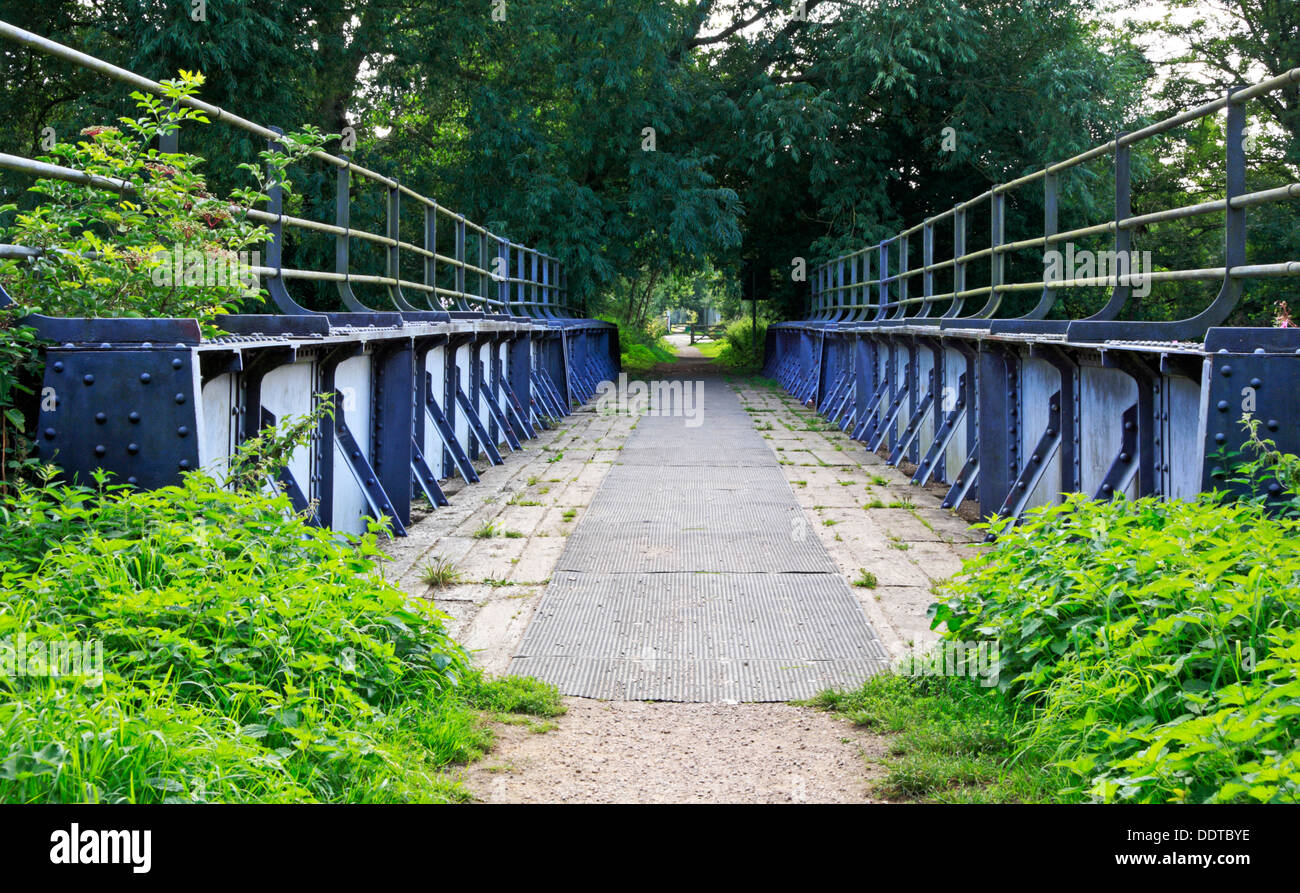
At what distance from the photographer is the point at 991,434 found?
7.19 metres

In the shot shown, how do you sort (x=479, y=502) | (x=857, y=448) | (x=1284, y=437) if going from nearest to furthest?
(x=1284, y=437) < (x=479, y=502) < (x=857, y=448)

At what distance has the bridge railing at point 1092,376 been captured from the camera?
3822 mm

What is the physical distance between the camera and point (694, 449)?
1155cm

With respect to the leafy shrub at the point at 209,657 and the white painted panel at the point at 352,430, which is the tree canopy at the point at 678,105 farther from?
the leafy shrub at the point at 209,657

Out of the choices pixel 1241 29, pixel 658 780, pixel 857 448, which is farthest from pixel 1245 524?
pixel 1241 29

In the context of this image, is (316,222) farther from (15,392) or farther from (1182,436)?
(1182,436)

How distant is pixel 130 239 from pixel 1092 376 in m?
4.38

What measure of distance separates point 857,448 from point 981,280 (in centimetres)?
1681

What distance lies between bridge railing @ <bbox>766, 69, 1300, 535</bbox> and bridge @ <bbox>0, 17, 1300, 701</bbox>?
2cm

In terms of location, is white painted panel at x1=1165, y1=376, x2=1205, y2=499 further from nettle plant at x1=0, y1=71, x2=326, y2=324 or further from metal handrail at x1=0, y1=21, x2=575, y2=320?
metal handrail at x1=0, y1=21, x2=575, y2=320

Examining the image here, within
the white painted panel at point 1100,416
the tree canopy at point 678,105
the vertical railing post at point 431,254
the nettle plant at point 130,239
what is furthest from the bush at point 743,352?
the nettle plant at point 130,239

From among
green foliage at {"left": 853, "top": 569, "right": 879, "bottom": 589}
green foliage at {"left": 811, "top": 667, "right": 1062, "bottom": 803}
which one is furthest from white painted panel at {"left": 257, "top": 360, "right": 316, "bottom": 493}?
green foliage at {"left": 811, "top": 667, "right": 1062, "bottom": 803}

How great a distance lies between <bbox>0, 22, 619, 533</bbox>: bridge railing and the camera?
3.84 metres

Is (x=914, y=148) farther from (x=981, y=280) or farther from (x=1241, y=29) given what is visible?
(x=1241, y=29)
